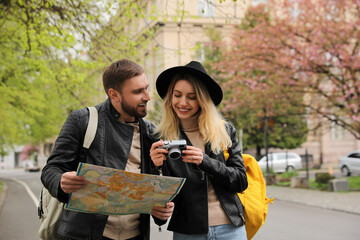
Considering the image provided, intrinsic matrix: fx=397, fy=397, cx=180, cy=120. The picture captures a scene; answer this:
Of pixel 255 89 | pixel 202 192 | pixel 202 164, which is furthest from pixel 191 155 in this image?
pixel 255 89

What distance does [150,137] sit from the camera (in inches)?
100

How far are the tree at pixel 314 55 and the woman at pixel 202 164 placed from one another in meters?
12.6

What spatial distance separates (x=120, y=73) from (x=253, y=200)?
3.94ft

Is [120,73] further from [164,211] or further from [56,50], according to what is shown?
[56,50]

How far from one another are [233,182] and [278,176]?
19368mm

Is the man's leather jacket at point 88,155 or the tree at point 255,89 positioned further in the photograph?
the tree at point 255,89

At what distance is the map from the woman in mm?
248

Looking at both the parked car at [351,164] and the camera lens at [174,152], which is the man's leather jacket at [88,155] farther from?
the parked car at [351,164]

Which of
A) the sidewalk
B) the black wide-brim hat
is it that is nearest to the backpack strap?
the black wide-brim hat

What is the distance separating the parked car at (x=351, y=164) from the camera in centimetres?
2362

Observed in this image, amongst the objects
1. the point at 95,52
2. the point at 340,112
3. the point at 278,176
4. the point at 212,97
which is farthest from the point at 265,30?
the point at 212,97

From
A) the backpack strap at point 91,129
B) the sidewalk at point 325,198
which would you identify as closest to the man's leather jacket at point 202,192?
the backpack strap at point 91,129

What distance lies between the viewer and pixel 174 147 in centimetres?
213

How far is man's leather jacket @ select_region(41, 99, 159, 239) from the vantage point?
2215mm
